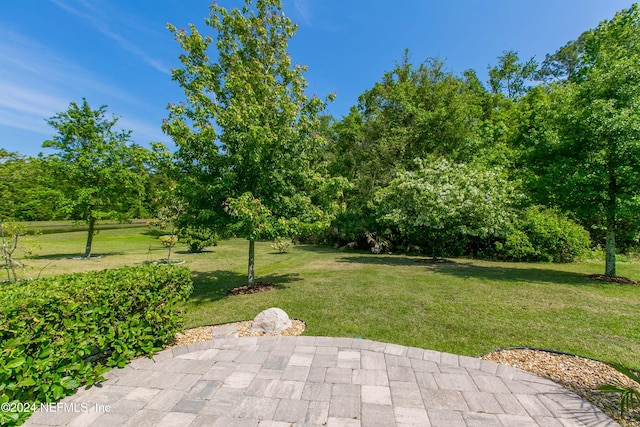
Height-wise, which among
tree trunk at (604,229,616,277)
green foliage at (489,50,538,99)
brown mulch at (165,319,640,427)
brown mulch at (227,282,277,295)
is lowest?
brown mulch at (227,282,277,295)

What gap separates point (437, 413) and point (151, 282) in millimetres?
3697

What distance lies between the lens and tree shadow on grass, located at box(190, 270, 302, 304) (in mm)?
6891

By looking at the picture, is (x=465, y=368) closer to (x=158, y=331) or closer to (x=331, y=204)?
(x=158, y=331)

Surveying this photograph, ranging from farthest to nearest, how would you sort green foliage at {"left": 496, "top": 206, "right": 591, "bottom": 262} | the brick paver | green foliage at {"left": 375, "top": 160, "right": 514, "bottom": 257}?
green foliage at {"left": 496, "top": 206, "right": 591, "bottom": 262} < green foliage at {"left": 375, "top": 160, "right": 514, "bottom": 257} < the brick paver

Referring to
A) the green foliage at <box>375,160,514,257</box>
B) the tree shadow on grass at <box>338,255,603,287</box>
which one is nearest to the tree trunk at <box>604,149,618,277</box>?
the tree shadow on grass at <box>338,255,603,287</box>

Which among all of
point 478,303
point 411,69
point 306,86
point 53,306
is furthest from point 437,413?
point 411,69

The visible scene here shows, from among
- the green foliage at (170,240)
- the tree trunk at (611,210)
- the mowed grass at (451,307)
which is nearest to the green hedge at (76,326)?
the mowed grass at (451,307)

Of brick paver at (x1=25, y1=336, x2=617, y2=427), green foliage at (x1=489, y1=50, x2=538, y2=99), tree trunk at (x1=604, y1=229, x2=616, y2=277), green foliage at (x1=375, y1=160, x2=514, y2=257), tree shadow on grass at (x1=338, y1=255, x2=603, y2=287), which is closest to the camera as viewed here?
brick paver at (x1=25, y1=336, x2=617, y2=427)

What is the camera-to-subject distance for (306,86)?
8.54 m

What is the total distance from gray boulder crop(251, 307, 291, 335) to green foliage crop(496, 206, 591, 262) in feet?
40.1

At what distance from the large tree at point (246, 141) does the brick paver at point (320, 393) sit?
3437 mm

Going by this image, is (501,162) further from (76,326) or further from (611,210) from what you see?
(76,326)

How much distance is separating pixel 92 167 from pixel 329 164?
11923 mm

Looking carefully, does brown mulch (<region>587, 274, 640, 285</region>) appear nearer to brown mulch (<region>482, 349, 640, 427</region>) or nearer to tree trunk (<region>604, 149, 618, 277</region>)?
tree trunk (<region>604, 149, 618, 277</region>)
